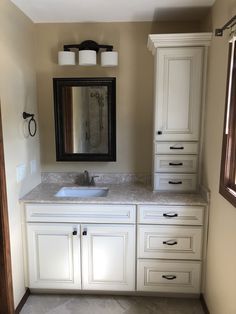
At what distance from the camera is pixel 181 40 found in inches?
82.1

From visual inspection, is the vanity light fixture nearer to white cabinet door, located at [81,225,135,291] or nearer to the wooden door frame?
the wooden door frame

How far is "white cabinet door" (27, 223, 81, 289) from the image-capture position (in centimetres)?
217

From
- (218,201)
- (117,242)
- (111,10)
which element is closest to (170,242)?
(117,242)

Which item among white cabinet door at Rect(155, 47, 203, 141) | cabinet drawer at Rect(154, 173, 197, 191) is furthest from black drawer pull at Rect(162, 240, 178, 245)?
white cabinet door at Rect(155, 47, 203, 141)

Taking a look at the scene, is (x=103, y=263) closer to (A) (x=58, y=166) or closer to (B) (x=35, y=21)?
(A) (x=58, y=166)

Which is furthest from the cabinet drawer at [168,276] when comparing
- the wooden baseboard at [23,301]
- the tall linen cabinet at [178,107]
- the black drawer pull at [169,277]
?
the wooden baseboard at [23,301]

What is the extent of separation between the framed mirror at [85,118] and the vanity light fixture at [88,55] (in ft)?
0.50

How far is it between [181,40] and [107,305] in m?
2.27

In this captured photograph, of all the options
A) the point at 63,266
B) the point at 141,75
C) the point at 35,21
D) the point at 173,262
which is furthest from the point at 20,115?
the point at 173,262

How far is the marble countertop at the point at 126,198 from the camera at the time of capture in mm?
2102

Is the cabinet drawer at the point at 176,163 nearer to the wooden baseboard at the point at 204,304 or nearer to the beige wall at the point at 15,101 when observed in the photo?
the wooden baseboard at the point at 204,304

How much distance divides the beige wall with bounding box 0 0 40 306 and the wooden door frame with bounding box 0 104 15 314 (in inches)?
3.3

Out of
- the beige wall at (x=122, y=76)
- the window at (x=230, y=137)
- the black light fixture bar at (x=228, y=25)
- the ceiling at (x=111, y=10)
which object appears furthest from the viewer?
the beige wall at (x=122, y=76)

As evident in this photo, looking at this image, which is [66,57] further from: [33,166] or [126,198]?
[126,198]
